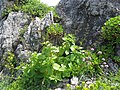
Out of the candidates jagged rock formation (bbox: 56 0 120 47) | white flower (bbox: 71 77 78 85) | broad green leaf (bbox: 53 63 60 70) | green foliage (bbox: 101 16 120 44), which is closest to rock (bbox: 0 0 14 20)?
jagged rock formation (bbox: 56 0 120 47)

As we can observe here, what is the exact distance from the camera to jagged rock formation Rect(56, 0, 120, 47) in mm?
7742

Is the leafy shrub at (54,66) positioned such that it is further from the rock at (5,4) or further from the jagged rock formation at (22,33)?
the rock at (5,4)

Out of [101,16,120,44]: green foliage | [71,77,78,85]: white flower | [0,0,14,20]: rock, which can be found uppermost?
[0,0,14,20]: rock

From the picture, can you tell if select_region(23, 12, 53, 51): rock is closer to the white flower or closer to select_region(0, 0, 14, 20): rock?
select_region(0, 0, 14, 20): rock

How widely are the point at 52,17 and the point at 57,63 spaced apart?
8.86 feet

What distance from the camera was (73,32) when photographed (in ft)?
27.0

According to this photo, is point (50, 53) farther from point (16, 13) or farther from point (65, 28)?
point (16, 13)

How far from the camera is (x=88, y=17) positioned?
8.21 metres

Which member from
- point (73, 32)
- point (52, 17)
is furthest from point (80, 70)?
point (52, 17)

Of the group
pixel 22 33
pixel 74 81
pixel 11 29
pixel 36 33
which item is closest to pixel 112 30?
pixel 74 81

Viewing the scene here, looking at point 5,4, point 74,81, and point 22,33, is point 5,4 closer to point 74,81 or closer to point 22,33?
point 22,33

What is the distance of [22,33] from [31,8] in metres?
1.22

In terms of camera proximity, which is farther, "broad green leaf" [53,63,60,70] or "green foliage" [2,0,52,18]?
"green foliage" [2,0,52,18]

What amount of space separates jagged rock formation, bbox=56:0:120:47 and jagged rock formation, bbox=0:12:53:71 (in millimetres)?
637
